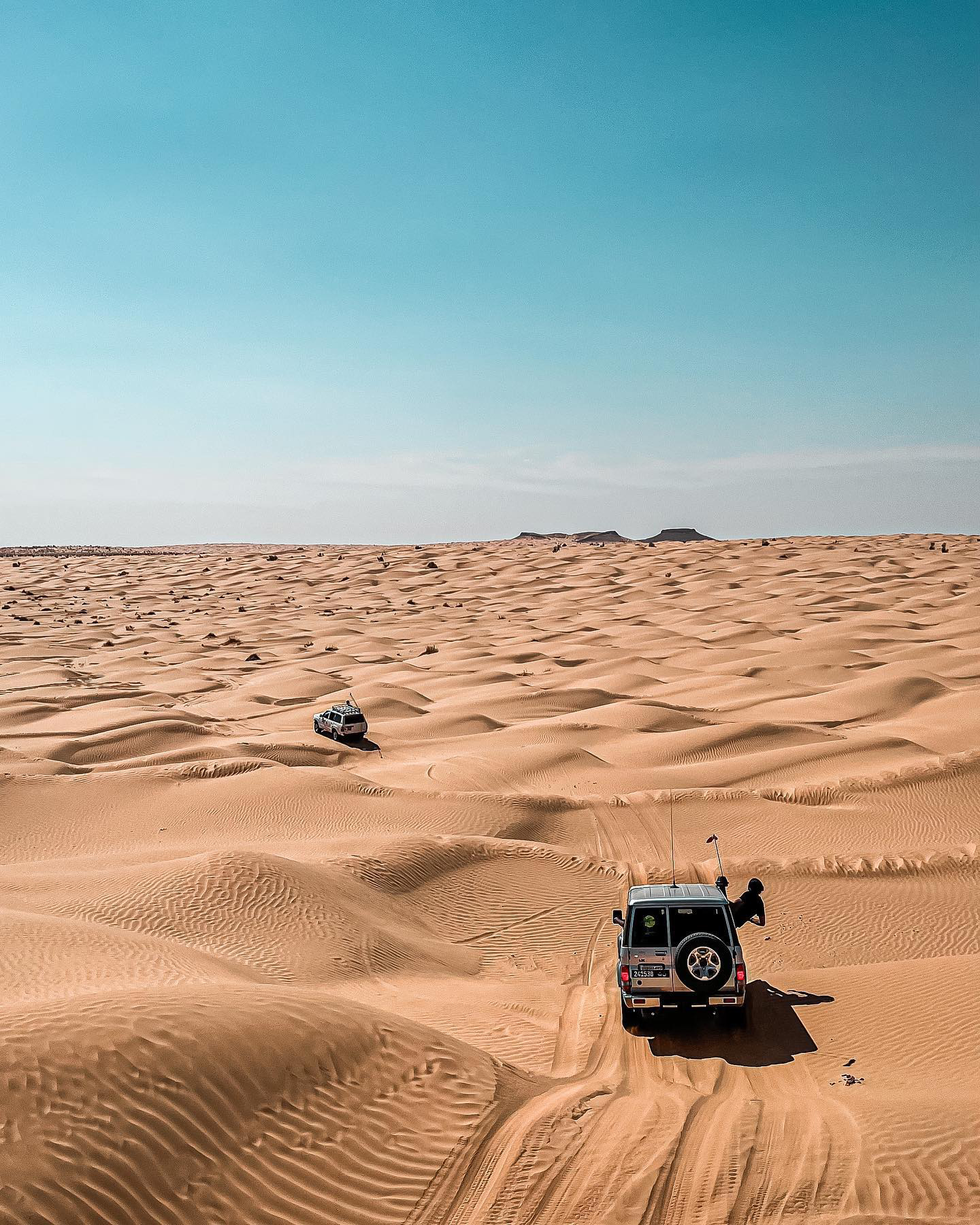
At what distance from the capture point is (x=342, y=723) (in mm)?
25891

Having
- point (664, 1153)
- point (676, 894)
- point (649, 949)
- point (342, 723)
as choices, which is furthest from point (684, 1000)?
point (342, 723)

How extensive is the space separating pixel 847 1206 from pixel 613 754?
717 inches

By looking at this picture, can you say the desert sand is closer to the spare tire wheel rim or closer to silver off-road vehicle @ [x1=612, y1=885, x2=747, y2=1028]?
silver off-road vehicle @ [x1=612, y1=885, x2=747, y2=1028]

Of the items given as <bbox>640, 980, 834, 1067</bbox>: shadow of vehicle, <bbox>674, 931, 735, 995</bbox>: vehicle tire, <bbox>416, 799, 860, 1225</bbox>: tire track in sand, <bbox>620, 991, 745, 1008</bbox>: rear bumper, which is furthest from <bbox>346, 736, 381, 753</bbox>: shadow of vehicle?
<bbox>416, 799, 860, 1225</bbox>: tire track in sand

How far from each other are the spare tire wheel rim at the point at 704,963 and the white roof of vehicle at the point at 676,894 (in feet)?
1.61

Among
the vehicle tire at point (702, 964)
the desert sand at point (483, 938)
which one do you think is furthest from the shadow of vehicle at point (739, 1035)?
the vehicle tire at point (702, 964)

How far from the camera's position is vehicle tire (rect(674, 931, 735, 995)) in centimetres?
921

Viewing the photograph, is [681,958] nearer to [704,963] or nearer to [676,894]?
[704,963]

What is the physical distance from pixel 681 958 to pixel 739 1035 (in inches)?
45.4

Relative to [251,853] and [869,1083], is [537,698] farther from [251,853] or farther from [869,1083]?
[869,1083]

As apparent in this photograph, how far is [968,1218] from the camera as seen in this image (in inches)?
245

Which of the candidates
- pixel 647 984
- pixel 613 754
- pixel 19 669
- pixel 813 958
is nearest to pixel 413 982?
pixel 647 984

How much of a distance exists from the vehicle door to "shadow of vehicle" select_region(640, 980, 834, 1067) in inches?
23.5

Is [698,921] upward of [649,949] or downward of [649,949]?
upward
